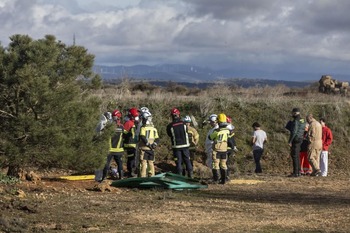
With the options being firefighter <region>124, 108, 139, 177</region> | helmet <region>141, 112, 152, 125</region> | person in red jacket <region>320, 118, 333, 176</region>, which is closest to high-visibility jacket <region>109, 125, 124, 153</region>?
helmet <region>141, 112, 152, 125</region>

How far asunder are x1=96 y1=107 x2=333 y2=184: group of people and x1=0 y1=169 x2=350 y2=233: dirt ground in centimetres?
111

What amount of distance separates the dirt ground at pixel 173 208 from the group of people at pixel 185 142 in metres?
1.11

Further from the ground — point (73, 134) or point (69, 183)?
point (73, 134)

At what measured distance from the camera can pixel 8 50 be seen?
Answer: 15.7 metres

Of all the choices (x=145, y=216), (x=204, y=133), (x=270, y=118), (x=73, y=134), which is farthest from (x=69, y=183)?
(x=270, y=118)

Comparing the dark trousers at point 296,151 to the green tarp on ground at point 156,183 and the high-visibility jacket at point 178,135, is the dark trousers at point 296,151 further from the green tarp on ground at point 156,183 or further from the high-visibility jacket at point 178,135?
the green tarp on ground at point 156,183

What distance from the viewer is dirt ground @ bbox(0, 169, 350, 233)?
1152 cm

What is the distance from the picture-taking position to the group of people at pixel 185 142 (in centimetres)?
1806

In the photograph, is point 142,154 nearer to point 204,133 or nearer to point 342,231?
point 342,231

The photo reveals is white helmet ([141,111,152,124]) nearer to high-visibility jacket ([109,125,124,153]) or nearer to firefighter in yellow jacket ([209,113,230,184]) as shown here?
high-visibility jacket ([109,125,124,153])

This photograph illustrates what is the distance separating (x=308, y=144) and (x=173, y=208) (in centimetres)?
911

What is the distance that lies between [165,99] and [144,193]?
1395cm

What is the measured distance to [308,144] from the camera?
21547mm

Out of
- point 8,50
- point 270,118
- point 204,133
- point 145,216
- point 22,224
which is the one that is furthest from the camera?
point 270,118
